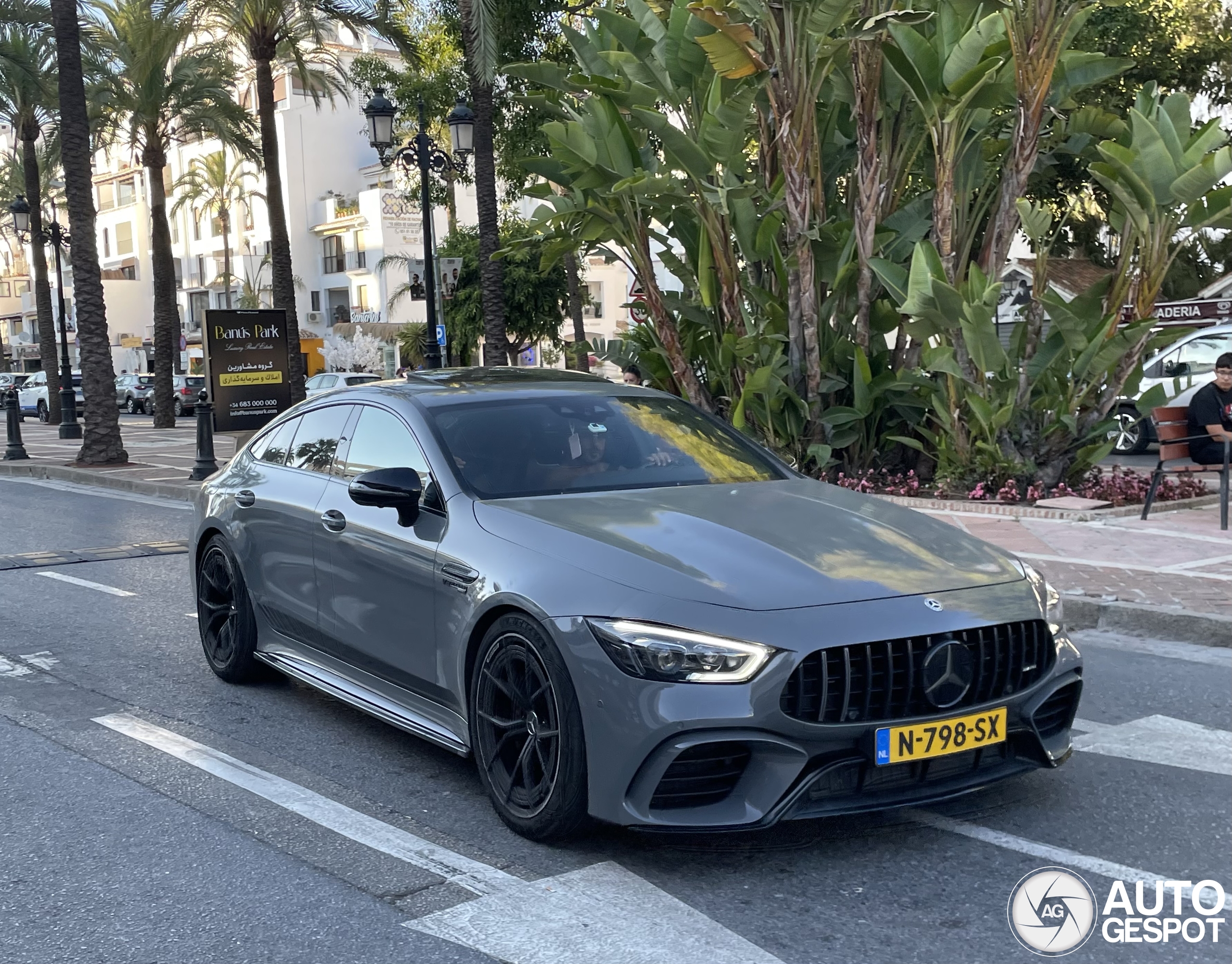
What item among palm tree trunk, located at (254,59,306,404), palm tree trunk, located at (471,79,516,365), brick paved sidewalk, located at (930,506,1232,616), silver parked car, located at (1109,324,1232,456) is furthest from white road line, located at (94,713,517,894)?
palm tree trunk, located at (254,59,306,404)

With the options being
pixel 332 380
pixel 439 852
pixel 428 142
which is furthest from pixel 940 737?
pixel 332 380

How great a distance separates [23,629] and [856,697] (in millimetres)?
6103

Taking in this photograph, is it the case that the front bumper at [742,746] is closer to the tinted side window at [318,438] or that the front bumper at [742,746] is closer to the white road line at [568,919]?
the white road line at [568,919]

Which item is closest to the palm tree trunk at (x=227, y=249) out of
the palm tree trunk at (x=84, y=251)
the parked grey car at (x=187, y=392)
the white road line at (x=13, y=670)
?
the parked grey car at (x=187, y=392)

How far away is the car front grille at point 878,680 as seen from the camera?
12.4ft

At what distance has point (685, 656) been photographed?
3.80 m

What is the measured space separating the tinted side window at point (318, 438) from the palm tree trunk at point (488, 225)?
546 inches

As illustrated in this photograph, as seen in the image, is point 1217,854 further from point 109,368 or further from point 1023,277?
point 1023,277

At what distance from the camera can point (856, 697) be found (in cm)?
383

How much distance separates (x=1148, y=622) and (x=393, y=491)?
4723mm

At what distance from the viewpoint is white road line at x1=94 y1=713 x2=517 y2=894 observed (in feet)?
13.3

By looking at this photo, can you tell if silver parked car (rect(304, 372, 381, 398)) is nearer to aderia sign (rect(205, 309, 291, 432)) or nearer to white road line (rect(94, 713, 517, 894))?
aderia sign (rect(205, 309, 291, 432))

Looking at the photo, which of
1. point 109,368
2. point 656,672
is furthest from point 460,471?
point 109,368

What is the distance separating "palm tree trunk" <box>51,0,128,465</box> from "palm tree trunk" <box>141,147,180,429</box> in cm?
1295
